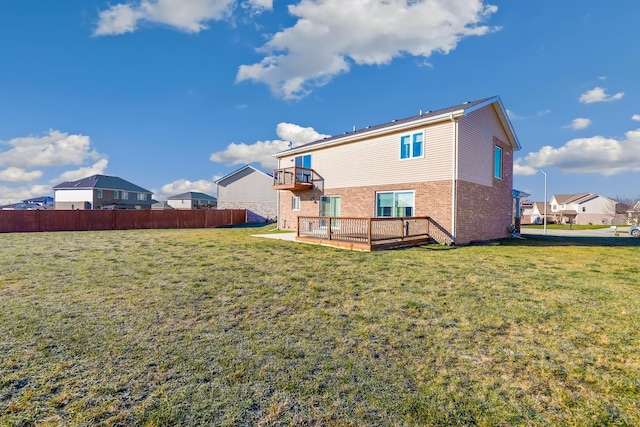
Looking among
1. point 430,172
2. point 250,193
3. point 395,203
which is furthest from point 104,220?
point 430,172

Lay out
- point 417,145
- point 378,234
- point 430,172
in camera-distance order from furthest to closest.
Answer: point 417,145 < point 430,172 < point 378,234

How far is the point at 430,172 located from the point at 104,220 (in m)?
23.0

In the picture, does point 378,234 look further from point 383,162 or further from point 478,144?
point 478,144

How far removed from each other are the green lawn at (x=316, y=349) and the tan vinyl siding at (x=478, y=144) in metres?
6.95

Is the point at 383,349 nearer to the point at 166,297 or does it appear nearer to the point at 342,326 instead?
the point at 342,326

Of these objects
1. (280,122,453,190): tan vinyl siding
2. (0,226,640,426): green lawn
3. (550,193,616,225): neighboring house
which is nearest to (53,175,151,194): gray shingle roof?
(280,122,453,190): tan vinyl siding

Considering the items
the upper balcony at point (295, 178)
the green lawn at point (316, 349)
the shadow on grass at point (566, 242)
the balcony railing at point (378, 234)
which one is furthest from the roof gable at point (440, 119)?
the green lawn at point (316, 349)

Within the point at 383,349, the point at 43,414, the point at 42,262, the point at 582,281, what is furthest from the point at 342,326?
the point at 42,262

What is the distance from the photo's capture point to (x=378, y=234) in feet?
37.2

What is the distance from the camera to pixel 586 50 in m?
12.7

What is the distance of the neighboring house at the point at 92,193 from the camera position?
136ft

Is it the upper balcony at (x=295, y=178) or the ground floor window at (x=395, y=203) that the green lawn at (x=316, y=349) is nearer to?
the ground floor window at (x=395, y=203)

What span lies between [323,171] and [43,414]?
1602 cm

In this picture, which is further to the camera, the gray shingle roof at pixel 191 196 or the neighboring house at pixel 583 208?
the gray shingle roof at pixel 191 196
